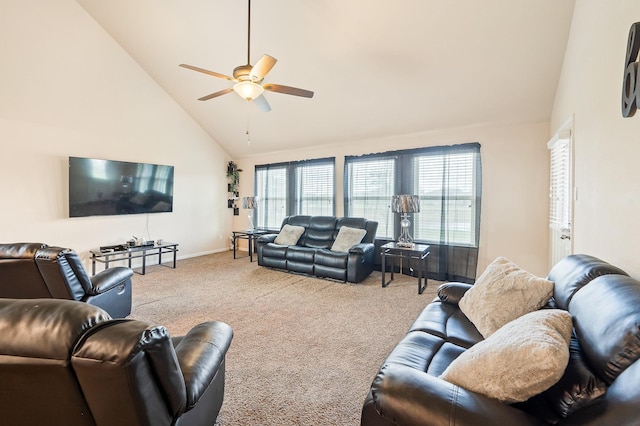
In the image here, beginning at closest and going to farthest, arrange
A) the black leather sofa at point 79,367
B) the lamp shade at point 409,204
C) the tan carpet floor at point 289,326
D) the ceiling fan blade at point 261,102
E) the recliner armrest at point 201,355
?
the black leather sofa at point 79,367 < the recliner armrest at point 201,355 < the tan carpet floor at point 289,326 < the ceiling fan blade at point 261,102 < the lamp shade at point 409,204

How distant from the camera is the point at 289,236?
5.42 metres

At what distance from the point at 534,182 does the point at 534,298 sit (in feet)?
10.1

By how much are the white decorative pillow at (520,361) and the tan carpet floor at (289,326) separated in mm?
905

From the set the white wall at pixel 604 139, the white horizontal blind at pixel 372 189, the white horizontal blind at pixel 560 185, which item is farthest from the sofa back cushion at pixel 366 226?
the white wall at pixel 604 139

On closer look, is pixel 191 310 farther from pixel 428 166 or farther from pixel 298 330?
pixel 428 166

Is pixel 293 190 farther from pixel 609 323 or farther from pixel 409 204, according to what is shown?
pixel 609 323

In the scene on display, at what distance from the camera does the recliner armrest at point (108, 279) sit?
2549 mm

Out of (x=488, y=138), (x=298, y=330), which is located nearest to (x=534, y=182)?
(x=488, y=138)

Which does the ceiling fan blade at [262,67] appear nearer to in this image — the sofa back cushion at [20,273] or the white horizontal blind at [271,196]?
the sofa back cushion at [20,273]

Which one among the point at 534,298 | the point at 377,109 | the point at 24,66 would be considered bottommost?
the point at 534,298

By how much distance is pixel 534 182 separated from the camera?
13.4 ft

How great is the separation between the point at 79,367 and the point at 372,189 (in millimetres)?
4978

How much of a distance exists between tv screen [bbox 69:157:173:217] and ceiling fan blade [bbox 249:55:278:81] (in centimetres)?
347

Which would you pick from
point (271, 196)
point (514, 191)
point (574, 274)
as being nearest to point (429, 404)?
point (574, 274)
